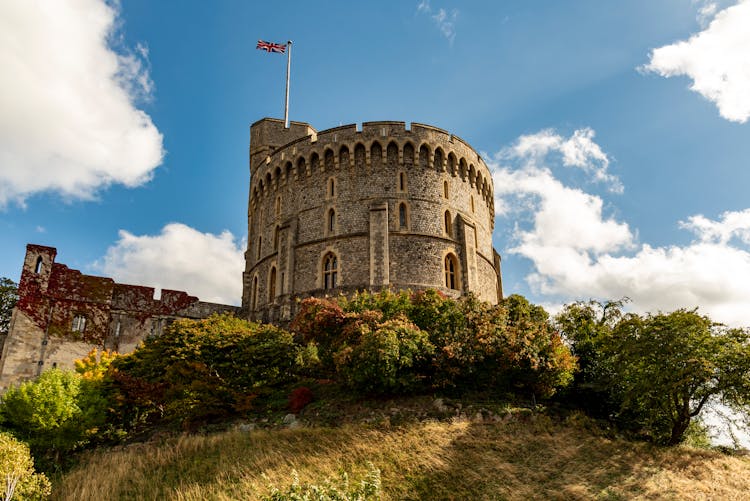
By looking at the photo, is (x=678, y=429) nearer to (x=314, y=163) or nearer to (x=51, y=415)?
(x=51, y=415)

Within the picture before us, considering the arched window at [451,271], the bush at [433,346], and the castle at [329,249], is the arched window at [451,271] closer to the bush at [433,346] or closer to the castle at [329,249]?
the castle at [329,249]

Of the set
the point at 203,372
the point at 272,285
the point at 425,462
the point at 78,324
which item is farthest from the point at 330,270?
the point at 425,462

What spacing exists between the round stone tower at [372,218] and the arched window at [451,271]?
50 millimetres

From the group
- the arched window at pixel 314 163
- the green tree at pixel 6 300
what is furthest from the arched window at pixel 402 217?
the green tree at pixel 6 300

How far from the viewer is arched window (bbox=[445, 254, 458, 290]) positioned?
90.6 ft

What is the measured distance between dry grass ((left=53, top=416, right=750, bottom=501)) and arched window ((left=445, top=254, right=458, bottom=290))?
11.1 metres

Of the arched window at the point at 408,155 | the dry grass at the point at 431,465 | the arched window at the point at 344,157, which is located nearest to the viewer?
the dry grass at the point at 431,465

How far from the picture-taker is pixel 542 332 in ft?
62.4

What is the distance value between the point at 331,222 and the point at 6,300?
2083 centimetres

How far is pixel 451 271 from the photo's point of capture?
28.0 m

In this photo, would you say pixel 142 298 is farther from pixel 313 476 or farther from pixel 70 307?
pixel 313 476

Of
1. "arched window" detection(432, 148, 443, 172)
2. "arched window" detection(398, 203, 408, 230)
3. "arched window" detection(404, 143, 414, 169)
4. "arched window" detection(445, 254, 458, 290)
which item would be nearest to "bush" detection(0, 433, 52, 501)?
"arched window" detection(398, 203, 408, 230)

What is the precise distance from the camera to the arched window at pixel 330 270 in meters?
27.4

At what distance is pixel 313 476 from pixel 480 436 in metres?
5.19
